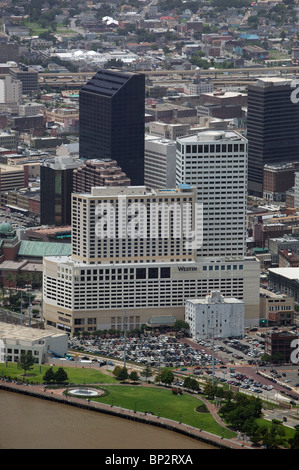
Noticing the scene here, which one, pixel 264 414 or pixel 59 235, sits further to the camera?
pixel 59 235

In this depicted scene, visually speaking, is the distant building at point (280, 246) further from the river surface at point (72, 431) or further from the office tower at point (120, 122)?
the river surface at point (72, 431)

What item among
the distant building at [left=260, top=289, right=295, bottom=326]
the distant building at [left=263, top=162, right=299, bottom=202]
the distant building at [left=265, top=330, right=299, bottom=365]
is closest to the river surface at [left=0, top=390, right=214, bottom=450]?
the distant building at [left=265, top=330, right=299, bottom=365]

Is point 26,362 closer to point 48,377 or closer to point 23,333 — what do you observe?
point 48,377

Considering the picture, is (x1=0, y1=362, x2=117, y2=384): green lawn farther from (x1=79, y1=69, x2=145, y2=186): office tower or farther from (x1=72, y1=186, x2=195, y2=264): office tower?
(x1=79, y1=69, x2=145, y2=186): office tower

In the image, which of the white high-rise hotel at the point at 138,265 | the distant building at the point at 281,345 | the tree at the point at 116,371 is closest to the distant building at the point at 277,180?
the white high-rise hotel at the point at 138,265

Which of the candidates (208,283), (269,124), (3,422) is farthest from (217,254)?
(269,124)

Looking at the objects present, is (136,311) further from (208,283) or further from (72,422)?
(72,422)
